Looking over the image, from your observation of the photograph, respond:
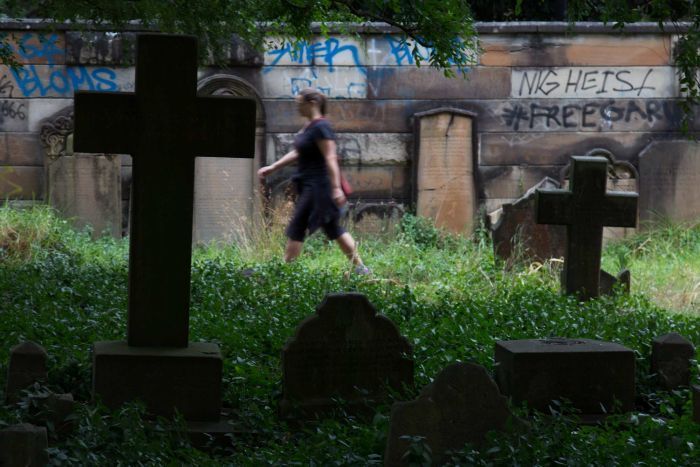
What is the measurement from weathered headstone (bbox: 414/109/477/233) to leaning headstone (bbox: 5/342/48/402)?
9.52 metres

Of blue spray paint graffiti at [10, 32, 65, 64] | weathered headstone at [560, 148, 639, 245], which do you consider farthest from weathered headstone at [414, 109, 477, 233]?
blue spray paint graffiti at [10, 32, 65, 64]

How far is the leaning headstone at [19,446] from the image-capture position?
4266 millimetres

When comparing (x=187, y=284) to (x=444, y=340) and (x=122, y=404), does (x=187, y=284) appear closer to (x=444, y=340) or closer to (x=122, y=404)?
(x=122, y=404)

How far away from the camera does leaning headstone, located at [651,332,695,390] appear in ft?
22.0

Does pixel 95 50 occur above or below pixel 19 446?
above

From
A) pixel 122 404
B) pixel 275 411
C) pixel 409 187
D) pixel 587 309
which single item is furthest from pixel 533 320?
pixel 409 187

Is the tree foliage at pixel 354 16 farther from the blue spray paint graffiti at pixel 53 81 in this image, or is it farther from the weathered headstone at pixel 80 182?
the weathered headstone at pixel 80 182

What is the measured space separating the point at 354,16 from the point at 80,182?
554 cm

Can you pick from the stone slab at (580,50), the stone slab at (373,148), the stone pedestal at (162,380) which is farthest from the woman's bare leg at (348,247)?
the stone pedestal at (162,380)

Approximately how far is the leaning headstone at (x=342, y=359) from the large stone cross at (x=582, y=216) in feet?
13.3

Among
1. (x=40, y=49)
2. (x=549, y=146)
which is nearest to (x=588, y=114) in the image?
(x=549, y=146)

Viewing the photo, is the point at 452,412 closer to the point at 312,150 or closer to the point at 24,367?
the point at 24,367

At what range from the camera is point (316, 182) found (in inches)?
450

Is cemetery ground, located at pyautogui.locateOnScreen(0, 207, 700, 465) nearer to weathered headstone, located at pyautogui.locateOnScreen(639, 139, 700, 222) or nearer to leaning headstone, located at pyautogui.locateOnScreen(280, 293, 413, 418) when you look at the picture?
leaning headstone, located at pyautogui.locateOnScreen(280, 293, 413, 418)
